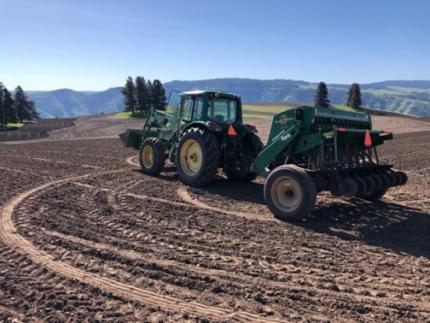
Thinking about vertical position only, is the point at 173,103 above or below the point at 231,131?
above

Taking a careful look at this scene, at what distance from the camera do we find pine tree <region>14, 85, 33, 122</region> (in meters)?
71.2

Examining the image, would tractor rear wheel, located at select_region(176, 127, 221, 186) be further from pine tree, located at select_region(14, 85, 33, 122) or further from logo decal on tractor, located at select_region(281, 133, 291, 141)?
pine tree, located at select_region(14, 85, 33, 122)

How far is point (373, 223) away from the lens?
24.7 feet

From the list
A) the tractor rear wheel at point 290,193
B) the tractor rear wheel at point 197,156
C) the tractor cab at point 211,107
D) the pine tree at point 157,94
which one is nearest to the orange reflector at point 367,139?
the tractor rear wheel at point 290,193

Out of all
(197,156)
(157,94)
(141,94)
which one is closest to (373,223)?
(197,156)

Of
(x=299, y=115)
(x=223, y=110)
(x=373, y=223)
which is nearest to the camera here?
(x=373, y=223)

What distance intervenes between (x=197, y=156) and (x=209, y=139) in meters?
0.73

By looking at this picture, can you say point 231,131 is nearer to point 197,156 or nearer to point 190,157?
point 197,156

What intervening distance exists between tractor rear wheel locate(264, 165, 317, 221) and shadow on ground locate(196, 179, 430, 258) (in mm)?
264

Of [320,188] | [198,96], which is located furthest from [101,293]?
[198,96]

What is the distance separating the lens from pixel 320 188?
7762mm

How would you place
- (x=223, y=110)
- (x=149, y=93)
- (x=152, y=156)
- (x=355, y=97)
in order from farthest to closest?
(x=149, y=93) < (x=355, y=97) < (x=152, y=156) < (x=223, y=110)

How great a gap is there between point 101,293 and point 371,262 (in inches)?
132

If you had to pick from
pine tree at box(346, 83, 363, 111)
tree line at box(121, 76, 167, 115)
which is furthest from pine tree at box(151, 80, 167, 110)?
pine tree at box(346, 83, 363, 111)
